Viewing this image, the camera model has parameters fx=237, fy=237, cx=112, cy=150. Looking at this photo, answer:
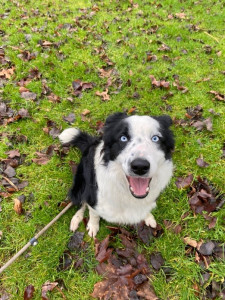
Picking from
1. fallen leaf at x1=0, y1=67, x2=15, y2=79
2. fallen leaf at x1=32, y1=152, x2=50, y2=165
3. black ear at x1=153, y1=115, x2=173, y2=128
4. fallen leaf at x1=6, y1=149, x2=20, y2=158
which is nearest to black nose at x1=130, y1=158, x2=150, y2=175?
black ear at x1=153, y1=115, x2=173, y2=128

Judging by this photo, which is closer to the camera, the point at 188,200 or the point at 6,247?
the point at 6,247

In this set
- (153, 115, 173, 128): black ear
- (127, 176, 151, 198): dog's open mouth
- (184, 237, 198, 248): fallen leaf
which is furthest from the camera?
(184, 237, 198, 248): fallen leaf

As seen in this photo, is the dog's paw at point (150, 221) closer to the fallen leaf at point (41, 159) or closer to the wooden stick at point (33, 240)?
the wooden stick at point (33, 240)

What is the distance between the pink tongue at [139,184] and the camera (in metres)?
2.29

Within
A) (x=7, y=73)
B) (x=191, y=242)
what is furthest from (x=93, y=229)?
(x=7, y=73)

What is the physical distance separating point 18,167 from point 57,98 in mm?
1557

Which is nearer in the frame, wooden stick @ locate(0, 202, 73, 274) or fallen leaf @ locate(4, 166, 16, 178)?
wooden stick @ locate(0, 202, 73, 274)

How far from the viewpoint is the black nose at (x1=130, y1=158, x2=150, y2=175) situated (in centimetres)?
200

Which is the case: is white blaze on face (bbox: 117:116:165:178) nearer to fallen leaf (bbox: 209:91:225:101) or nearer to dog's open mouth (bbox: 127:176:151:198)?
dog's open mouth (bbox: 127:176:151:198)

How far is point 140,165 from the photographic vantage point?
1996 millimetres

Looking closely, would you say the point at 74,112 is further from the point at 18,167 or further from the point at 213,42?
the point at 213,42

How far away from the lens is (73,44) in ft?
18.6

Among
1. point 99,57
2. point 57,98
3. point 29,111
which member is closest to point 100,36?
point 99,57

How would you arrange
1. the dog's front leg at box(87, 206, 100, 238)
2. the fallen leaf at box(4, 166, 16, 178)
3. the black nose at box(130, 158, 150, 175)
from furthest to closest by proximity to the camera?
the fallen leaf at box(4, 166, 16, 178) < the dog's front leg at box(87, 206, 100, 238) < the black nose at box(130, 158, 150, 175)
